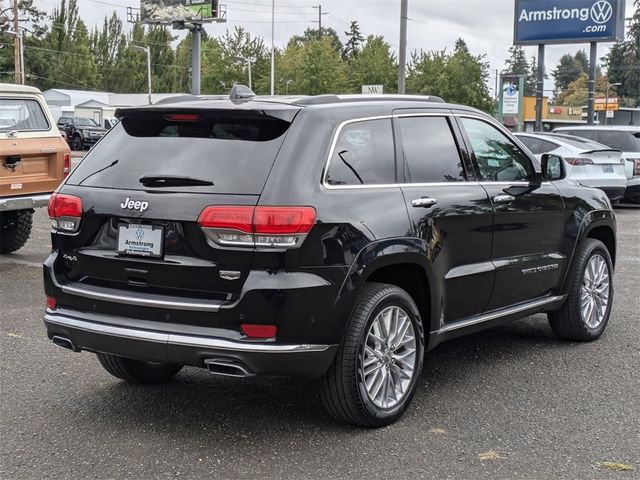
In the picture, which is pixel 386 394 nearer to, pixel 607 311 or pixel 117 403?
pixel 117 403

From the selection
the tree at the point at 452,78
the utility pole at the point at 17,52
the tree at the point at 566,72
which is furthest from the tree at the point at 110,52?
the tree at the point at 566,72

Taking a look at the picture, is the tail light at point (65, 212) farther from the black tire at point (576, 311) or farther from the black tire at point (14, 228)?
the black tire at point (14, 228)

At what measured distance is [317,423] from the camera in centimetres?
473

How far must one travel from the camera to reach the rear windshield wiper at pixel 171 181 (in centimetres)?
432

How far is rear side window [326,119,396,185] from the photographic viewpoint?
4.52 metres

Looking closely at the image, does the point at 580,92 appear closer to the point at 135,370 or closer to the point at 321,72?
the point at 321,72

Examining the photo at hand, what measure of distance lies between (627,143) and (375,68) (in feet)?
149

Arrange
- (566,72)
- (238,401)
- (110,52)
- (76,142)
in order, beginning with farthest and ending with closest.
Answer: (566,72), (110,52), (76,142), (238,401)

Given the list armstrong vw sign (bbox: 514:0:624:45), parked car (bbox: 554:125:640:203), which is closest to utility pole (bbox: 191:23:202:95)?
armstrong vw sign (bbox: 514:0:624:45)

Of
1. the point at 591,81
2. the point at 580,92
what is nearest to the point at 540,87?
the point at 591,81

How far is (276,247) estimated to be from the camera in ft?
13.4

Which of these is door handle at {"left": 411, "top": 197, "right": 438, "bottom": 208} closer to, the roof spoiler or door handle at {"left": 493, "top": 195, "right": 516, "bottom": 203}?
door handle at {"left": 493, "top": 195, "right": 516, "bottom": 203}

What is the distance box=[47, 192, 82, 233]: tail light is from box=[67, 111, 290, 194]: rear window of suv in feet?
0.38

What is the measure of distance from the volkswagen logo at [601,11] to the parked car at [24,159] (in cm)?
2877
